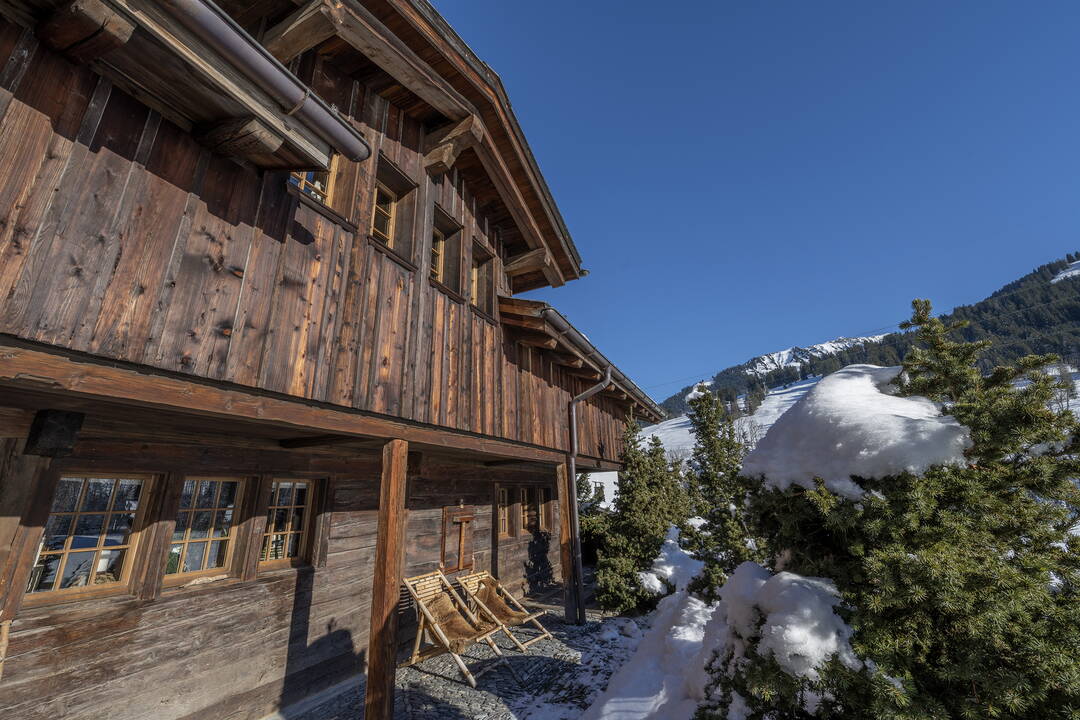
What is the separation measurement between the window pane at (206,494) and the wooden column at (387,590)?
1.80 metres

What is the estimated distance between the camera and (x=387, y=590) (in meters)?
4.21

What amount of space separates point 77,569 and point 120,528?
374 millimetres

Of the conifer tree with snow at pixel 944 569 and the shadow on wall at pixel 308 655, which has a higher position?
the conifer tree with snow at pixel 944 569

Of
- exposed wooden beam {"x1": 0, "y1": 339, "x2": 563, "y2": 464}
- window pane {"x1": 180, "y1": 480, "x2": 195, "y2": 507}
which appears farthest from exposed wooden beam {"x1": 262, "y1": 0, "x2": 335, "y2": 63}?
window pane {"x1": 180, "y1": 480, "x2": 195, "y2": 507}

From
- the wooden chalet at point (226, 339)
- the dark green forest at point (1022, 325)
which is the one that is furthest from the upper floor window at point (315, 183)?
the dark green forest at point (1022, 325)

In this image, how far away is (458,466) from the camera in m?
8.36

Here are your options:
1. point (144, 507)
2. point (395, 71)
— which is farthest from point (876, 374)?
point (144, 507)

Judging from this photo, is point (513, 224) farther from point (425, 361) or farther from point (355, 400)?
point (355, 400)

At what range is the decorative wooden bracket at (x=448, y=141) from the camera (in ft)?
19.7

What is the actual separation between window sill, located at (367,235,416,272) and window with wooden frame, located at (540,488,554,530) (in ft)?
26.2

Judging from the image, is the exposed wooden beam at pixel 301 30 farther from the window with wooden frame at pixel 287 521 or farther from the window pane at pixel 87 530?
the window with wooden frame at pixel 287 521

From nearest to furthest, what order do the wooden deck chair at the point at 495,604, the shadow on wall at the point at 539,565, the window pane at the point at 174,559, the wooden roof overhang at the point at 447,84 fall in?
the wooden roof overhang at the point at 447,84 < the window pane at the point at 174,559 < the wooden deck chair at the point at 495,604 < the shadow on wall at the point at 539,565

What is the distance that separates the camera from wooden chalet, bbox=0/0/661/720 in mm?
2525

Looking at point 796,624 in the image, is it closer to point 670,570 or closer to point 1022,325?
point 670,570
